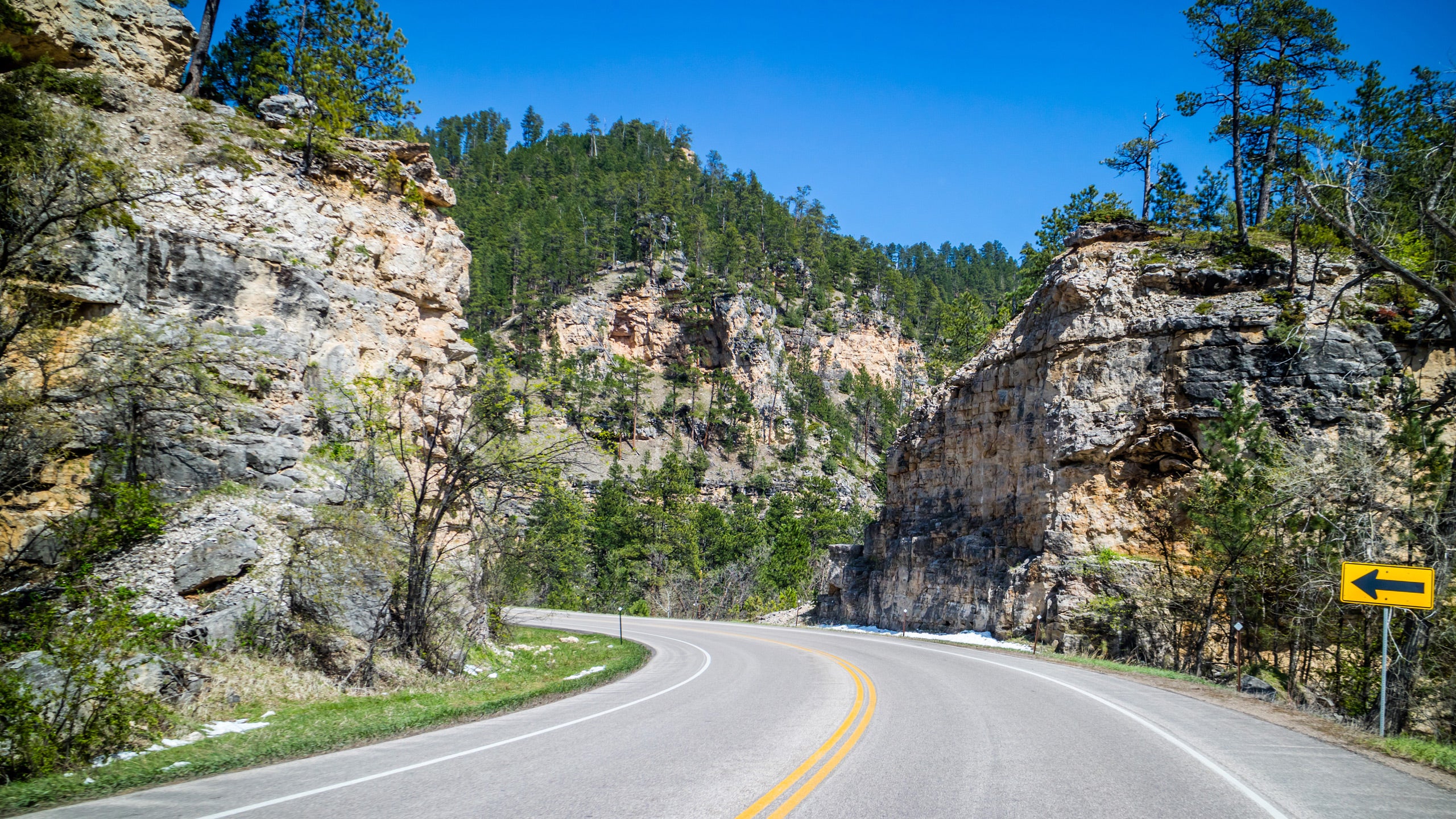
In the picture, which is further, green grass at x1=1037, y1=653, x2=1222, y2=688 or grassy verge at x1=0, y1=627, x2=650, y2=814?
green grass at x1=1037, y1=653, x2=1222, y2=688

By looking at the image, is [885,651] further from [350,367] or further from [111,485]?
[111,485]

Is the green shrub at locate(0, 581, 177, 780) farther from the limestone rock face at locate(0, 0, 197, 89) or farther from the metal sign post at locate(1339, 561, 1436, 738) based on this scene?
the limestone rock face at locate(0, 0, 197, 89)

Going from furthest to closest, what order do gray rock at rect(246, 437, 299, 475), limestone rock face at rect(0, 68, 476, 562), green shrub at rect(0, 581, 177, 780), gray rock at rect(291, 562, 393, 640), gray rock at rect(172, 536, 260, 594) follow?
gray rock at rect(246, 437, 299, 475) < limestone rock face at rect(0, 68, 476, 562) < gray rock at rect(291, 562, 393, 640) < gray rock at rect(172, 536, 260, 594) < green shrub at rect(0, 581, 177, 780)

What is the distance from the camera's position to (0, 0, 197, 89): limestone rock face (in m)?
16.0

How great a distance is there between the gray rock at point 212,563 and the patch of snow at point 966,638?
64.9 ft

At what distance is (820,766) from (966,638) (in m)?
20.9

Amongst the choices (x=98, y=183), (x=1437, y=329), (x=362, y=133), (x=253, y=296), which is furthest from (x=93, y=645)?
(x=1437, y=329)

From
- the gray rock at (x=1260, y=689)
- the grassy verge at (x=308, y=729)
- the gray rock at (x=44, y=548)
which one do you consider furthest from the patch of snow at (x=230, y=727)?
the gray rock at (x=1260, y=689)

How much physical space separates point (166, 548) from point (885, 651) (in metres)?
16.1

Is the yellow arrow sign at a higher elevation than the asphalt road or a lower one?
higher

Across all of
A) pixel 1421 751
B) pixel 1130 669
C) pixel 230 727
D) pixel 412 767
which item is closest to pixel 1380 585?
pixel 1421 751

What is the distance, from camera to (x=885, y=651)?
19.6 meters

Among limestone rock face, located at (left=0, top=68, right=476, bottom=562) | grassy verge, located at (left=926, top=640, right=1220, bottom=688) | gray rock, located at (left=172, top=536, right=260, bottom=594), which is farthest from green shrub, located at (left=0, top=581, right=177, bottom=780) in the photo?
grassy verge, located at (left=926, top=640, right=1220, bottom=688)

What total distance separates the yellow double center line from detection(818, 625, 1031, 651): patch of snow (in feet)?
43.3
